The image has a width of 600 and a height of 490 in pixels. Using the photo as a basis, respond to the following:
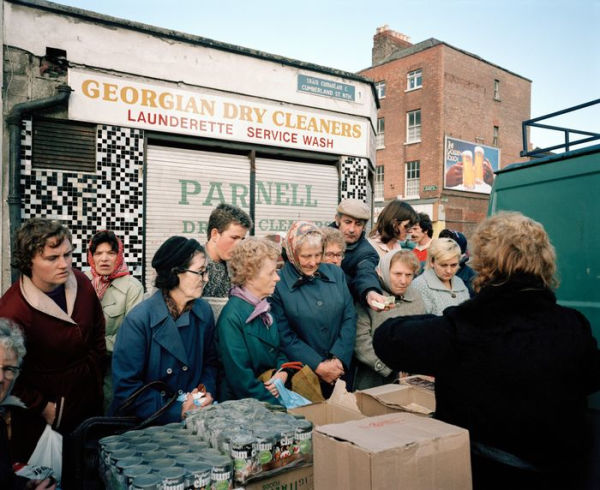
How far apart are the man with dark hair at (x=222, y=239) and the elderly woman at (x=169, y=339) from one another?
795mm

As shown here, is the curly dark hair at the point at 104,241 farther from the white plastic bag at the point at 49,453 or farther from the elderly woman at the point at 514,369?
the elderly woman at the point at 514,369

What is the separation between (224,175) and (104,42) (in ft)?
8.38

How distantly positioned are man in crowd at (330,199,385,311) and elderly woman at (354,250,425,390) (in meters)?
0.12

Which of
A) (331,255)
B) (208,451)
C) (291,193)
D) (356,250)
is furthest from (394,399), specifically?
(291,193)

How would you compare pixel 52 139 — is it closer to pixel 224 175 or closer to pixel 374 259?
pixel 224 175

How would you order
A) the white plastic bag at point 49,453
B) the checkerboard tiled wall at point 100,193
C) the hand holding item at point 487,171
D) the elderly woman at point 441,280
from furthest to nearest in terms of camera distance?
the hand holding item at point 487,171 < the checkerboard tiled wall at point 100,193 < the elderly woman at point 441,280 < the white plastic bag at point 49,453

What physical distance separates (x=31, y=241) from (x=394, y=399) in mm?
2237

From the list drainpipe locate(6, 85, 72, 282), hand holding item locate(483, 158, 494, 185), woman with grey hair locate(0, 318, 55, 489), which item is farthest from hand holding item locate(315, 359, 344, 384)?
hand holding item locate(483, 158, 494, 185)

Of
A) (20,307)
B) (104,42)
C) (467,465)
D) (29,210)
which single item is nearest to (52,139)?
(29,210)

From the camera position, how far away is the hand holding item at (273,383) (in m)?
2.82

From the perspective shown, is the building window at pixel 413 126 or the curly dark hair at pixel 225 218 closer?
the curly dark hair at pixel 225 218

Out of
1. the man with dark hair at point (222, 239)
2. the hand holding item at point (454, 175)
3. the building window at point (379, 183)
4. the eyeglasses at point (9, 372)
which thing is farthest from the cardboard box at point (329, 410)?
the building window at point (379, 183)

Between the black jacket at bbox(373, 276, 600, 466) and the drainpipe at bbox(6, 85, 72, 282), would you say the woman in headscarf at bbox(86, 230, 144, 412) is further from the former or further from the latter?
the black jacket at bbox(373, 276, 600, 466)

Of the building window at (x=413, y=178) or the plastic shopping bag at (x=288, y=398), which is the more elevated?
the building window at (x=413, y=178)
